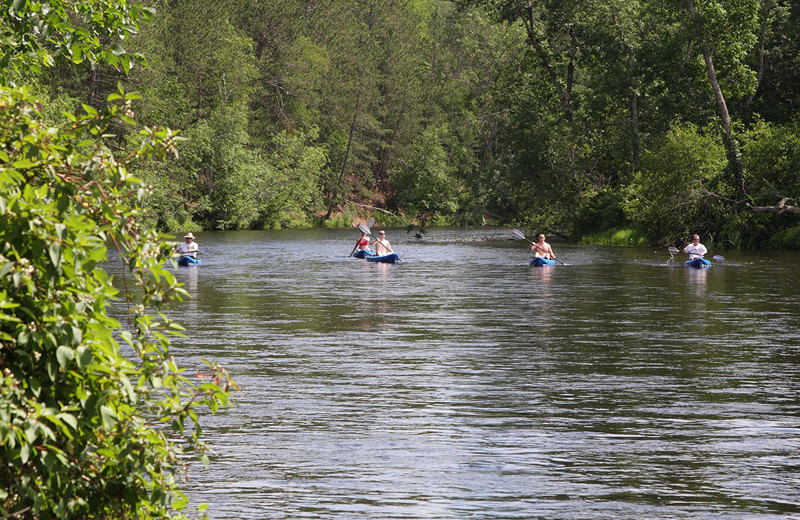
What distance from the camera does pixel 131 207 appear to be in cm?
491

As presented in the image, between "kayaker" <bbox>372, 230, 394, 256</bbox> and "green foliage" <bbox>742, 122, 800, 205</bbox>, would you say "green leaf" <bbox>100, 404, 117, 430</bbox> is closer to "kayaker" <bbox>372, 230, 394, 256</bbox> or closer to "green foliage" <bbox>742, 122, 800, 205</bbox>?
"kayaker" <bbox>372, 230, 394, 256</bbox>

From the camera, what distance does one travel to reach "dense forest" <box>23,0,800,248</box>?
4525 centimetres

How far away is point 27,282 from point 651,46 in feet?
151

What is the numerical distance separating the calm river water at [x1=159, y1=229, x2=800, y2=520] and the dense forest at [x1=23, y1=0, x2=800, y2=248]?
11.6ft

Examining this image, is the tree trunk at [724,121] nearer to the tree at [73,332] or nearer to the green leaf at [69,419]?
the tree at [73,332]

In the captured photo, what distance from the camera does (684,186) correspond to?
4488 cm

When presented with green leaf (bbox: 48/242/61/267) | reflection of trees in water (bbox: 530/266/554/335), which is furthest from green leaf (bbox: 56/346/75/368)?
reflection of trees in water (bbox: 530/266/554/335)

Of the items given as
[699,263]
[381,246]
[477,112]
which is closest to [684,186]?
[699,263]

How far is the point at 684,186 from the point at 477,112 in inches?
1793

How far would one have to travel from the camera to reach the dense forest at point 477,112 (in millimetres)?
45250

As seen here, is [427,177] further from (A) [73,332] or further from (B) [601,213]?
(A) [73,332]

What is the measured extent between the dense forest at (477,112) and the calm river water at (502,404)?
3538 millimetres

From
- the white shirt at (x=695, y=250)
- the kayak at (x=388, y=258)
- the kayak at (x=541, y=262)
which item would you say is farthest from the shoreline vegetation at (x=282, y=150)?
the kayak at (x=541, y=262)

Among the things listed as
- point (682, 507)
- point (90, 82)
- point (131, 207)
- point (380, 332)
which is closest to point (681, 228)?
point (380, 332)
